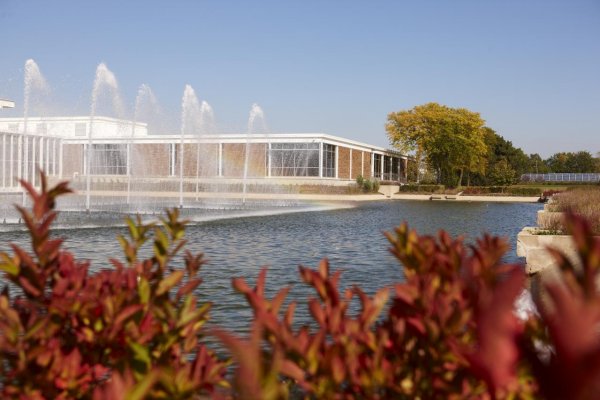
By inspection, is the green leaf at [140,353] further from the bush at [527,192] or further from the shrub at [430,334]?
the bush at [527,192]

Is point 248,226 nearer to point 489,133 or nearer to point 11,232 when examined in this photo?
point 11,232

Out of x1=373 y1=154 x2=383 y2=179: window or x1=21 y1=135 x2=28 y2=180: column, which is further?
x1=373 y1=154 x2=383 y2=179: window

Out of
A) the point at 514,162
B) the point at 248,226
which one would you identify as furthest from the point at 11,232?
the point at 514,162

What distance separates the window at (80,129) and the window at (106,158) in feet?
34.6

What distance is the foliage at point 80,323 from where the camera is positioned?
2.31 m

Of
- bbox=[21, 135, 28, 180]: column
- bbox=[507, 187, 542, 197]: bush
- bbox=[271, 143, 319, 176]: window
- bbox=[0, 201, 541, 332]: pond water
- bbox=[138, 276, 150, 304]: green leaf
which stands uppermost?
bbox=[271, 143, 319, 176]: window

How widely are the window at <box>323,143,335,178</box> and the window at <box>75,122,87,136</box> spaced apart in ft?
105

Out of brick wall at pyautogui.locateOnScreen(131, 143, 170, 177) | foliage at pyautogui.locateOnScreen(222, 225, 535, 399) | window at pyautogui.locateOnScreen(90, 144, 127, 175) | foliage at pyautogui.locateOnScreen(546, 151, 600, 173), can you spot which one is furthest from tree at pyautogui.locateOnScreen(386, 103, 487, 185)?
foliage at pyautogui.locateOnScreen(222, 225, 535, 399)

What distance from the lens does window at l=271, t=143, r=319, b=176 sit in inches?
2469

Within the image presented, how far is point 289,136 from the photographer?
62219 mm

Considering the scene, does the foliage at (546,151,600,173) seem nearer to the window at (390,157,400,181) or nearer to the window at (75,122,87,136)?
the window at (390,157,400,181)

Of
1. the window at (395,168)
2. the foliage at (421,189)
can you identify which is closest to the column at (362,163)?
the foliage at (421,189)

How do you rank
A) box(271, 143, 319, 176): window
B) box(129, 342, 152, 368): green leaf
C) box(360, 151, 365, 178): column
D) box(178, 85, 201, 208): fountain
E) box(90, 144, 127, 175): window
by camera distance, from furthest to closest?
box(360, 151, 365, 178): column → box(90, 144, 127, 175): window → box(271, 143, 319, 176): window → box(178, 85, 201, 208): fountain → box(129, 342, 152, 368): green leaf

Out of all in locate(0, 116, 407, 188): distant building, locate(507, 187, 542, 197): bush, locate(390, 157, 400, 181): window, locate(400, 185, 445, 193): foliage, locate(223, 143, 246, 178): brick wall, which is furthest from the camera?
locate(390, 157, 400, 181): window
